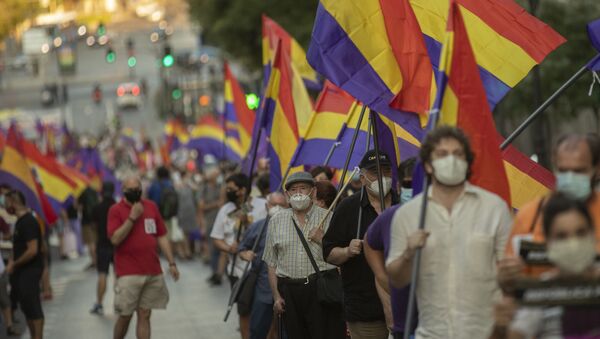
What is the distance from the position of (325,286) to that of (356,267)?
102cm

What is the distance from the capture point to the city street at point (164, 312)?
15492 mm

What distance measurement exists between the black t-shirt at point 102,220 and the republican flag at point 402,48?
856cm

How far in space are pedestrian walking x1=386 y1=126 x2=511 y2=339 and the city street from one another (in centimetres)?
676

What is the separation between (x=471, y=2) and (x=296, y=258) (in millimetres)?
2022

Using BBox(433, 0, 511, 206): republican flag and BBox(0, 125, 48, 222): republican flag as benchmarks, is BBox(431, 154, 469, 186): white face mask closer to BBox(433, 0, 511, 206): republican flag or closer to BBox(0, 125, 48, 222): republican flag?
BBox(433, 0, 511, 206): republican flag

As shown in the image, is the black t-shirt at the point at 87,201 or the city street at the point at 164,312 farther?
the black t-shirt at the point at 87,201

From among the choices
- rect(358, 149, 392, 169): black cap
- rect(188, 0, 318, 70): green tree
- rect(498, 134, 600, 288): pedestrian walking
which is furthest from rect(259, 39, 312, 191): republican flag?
rect(188, 0, 318, 70): green tree

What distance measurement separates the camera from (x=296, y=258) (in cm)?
1012

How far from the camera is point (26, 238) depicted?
44.8 ft

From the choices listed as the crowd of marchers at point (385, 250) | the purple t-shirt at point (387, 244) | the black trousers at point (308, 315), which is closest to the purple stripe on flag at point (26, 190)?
the crowd of marchers at point (385, 250)

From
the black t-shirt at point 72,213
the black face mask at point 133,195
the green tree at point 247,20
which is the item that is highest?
the green tree at point 247,20

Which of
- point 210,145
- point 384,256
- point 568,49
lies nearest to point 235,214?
point 384,256

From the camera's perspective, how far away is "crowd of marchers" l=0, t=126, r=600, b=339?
5461 millimetres

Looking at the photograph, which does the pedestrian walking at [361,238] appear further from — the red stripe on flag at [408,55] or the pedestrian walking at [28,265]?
the pedestrian walking at [28,265]
